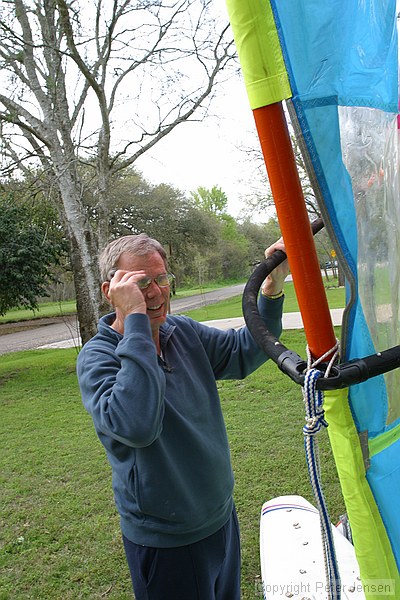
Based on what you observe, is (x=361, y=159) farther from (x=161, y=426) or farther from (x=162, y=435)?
(x=162, y=435)

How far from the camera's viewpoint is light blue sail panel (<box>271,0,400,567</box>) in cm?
96

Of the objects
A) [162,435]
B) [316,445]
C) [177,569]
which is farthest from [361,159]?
[177,569]

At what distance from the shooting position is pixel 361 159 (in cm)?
112

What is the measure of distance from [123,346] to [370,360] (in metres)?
0.75

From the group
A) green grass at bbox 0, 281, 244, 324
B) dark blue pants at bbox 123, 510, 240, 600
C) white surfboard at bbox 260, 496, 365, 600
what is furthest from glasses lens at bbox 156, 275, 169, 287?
green grass at bbox 0, 281, 244, 324

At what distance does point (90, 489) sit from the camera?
4.68m

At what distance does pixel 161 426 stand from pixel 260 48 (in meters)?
1.03

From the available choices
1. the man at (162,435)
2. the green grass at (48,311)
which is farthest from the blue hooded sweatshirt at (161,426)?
the green grass at (48,311)

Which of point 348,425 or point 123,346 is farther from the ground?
point 123,346

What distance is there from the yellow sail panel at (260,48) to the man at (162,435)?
2.24 feet

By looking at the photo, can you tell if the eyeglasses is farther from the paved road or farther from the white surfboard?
the paved road

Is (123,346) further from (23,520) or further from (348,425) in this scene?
(23,520)

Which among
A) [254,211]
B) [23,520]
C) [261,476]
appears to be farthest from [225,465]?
[254,211]

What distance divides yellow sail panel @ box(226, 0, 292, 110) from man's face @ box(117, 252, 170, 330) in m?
0.82
